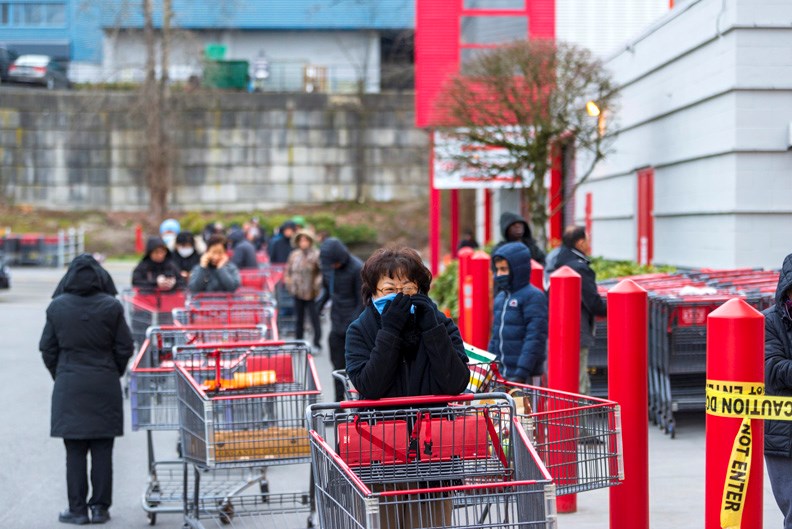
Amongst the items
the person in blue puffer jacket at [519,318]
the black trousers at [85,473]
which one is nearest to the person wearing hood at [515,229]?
the person in blue puffer jacket at [519,318]

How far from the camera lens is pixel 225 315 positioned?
1280 centimetres

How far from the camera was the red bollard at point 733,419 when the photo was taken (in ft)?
16.5

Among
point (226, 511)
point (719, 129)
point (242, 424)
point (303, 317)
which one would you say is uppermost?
point (719, 129)

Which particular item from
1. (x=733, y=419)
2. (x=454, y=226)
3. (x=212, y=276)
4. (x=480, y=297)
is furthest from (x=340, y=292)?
(x=454, y=226)

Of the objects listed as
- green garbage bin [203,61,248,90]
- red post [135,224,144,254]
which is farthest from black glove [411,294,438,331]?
green garbage bin [203,61,248,90]

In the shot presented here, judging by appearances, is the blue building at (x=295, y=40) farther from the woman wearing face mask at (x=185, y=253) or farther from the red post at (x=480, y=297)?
the red post at (x=480, y=297)

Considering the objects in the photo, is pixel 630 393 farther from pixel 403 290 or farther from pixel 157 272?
pixel 157 272

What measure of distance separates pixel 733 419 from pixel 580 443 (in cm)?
89

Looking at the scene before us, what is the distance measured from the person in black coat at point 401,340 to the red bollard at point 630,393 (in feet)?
5.44

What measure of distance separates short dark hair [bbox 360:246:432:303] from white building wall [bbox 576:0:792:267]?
328 inches

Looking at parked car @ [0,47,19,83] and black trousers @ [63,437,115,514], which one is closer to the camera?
black trousers @ [63,437,115,514]

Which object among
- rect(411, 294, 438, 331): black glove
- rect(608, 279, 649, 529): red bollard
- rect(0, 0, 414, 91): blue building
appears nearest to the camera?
rect(411, 294, 438, 331): black glove

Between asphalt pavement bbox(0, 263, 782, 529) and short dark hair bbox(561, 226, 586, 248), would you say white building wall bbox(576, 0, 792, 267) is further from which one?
short dark hair bbox(561, 226, 586, 248)

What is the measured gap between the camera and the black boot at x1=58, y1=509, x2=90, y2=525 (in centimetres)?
806
